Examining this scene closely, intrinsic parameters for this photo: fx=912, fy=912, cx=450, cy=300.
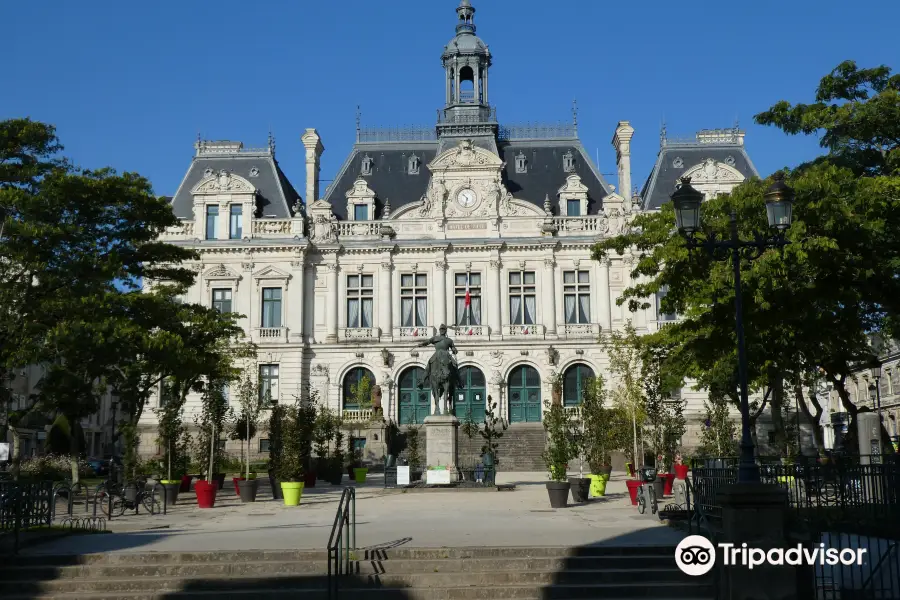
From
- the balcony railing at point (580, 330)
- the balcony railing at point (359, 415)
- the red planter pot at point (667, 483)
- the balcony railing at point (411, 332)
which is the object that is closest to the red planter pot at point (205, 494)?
the red planter pot at point (667, 483)

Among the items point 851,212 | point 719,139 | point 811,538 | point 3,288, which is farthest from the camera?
point 719,139

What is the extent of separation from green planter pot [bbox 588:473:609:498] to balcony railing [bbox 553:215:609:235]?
942 inches

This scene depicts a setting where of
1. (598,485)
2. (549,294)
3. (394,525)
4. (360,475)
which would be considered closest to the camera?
(394,525)

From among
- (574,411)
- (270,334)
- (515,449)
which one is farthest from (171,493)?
(270,334)

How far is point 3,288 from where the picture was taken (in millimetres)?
24109

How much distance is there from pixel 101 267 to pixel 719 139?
124 feet

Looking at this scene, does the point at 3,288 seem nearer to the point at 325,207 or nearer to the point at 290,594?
the point at 290,594

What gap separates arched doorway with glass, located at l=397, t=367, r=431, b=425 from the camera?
48250 mm

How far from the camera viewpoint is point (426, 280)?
49438 mm

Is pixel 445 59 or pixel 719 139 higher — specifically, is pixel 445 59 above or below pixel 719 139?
above

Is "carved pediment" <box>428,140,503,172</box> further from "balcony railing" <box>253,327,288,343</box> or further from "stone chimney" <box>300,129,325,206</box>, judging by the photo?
"balcony railing" <box>253,327,288,343</box>

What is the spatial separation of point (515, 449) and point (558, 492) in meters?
20.9

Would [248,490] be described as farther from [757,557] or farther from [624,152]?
[624,152]

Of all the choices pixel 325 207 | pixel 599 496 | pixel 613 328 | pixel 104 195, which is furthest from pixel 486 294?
pixel 104 195
